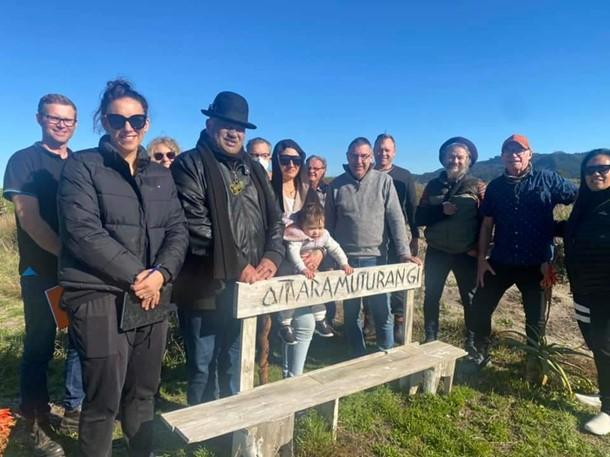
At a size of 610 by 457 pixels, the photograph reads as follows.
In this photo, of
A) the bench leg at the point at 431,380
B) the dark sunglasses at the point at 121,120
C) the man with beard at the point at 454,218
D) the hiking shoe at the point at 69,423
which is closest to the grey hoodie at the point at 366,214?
the man with beard at the point at 454,218

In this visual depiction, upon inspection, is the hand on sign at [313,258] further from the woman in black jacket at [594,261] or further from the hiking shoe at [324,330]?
the woman in black jacket at [594,261]

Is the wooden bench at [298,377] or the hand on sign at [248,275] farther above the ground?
the hand on sign at [248,275]

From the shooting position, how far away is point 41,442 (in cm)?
302

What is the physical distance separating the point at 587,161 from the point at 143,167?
140 inches

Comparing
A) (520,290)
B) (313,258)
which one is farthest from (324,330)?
(520,290)

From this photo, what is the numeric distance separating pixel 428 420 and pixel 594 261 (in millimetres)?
1940

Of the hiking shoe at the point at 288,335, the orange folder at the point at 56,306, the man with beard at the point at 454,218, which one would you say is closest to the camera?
the orange folder at the point at 56,306

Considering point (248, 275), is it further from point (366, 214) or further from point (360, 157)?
point (360, 157)

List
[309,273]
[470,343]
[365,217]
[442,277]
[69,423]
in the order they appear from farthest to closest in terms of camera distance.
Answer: [470,343] < [442,277] < [365,217] < [309,273] < [69,423]

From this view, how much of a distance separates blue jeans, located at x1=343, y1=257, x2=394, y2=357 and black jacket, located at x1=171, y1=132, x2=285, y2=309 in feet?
4.39

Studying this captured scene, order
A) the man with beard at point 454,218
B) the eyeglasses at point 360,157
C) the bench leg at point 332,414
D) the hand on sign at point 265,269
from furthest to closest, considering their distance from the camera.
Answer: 1. the man with beard at point 454,218
2. the eyeglasses at point 360,157
3. the bench leg at point 332,414
4. the hand on sign at point 265,269

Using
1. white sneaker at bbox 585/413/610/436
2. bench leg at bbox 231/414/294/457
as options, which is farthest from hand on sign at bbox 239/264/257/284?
white sneaker at bbox 585/413/610/436

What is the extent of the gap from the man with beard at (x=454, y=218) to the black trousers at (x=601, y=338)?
1096 mm

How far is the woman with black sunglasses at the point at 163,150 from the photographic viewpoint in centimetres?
450
